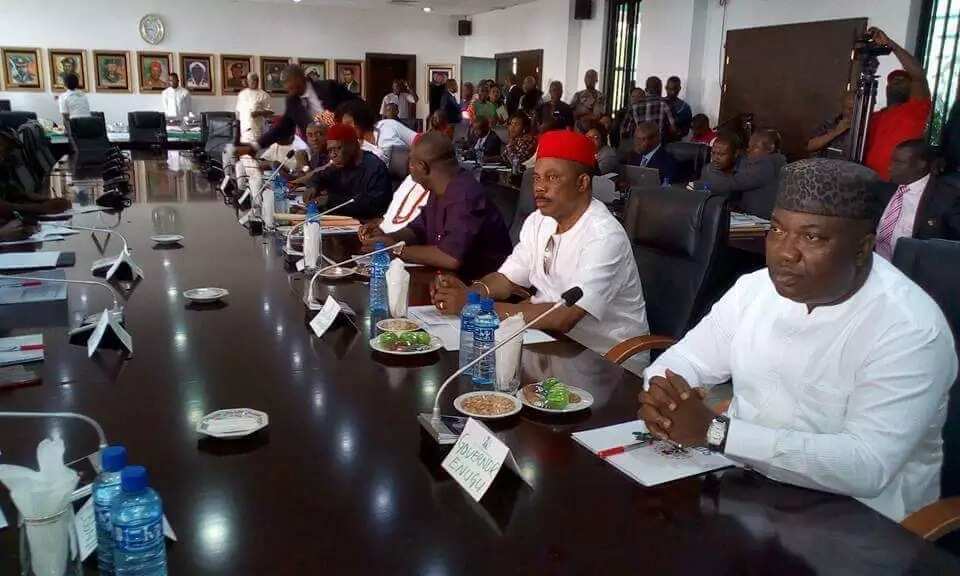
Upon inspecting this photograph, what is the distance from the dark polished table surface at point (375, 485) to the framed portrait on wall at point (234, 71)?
11.9m

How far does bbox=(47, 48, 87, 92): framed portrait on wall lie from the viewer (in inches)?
458

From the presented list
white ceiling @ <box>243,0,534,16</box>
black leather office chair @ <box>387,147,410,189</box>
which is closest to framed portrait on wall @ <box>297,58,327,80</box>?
white ceiling @ <box>243,0,534,16</box>

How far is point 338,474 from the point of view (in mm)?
1153

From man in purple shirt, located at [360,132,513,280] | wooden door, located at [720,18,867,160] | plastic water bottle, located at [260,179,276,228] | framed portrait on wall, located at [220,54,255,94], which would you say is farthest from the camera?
framed portrait on wall, located at [220,54,255,94]

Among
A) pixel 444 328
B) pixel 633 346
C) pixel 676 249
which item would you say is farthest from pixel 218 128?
pixel 633 346

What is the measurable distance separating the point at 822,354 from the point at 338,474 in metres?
0.86

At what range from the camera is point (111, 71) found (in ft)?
39.4

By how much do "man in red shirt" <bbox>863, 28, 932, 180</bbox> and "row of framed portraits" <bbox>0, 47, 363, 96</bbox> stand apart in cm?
798

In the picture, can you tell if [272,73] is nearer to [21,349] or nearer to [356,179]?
[356,179]

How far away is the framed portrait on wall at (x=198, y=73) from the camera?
12.4 m

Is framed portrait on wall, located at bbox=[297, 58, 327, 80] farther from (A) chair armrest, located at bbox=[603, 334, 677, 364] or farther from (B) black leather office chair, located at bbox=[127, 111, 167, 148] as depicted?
(A) chair armrest, located at bbox=[603, 334, 677, 364]

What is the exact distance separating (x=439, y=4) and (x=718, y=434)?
11800mm

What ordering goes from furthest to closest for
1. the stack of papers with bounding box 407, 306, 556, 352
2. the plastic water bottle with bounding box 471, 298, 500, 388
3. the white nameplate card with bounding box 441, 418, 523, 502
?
1. the stack of papers with bounding box 407, 306, 556, 352
2. the plastic water bottle with bounding box 471, 298, 500, 388
3. the white nameplate card with bounding box 441, 418, 523, 502

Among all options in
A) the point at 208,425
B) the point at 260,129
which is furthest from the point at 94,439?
the point at 260,129
